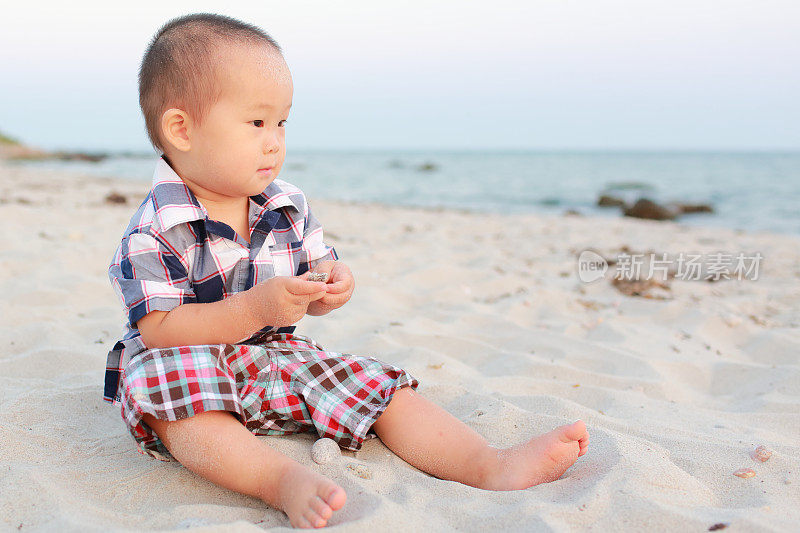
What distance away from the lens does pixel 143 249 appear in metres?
1.71

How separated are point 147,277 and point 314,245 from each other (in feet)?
1.80

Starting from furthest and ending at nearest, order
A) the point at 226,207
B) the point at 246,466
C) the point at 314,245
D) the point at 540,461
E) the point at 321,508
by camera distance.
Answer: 1. the point at 314,245
2. the point at 226,207
3. the point at 540,461
4. the point at 246,466
5. the point at 321,508

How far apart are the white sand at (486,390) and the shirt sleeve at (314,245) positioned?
1.83ft

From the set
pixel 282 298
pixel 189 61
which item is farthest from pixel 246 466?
pixel 189 61

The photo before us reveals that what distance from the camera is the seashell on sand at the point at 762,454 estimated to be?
1795mm

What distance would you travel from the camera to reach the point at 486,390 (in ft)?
7.80

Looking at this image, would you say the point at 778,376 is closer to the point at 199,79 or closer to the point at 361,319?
the point at 361,319

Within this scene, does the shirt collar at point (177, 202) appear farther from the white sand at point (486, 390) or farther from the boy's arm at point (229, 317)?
the white sand at point (486, 390)

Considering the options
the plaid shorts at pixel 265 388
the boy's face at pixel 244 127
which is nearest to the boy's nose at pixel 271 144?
the boy's face at pixel 244 127

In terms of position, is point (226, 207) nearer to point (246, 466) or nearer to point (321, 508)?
point (246, 466)

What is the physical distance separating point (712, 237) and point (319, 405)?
264 inches

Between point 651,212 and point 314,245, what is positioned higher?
point 314,245

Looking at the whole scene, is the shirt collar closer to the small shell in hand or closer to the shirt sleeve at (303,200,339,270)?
the shirt sleeve at (303,200,339,270)

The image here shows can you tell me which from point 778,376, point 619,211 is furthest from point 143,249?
point 619,211
